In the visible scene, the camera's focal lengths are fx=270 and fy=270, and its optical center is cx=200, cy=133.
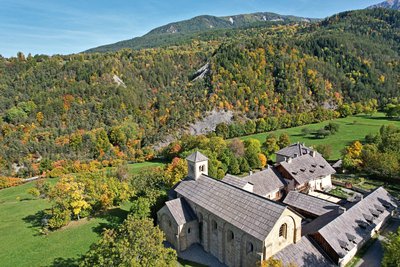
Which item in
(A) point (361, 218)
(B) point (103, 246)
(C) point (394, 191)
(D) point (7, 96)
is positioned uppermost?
(D) point (7, 96)

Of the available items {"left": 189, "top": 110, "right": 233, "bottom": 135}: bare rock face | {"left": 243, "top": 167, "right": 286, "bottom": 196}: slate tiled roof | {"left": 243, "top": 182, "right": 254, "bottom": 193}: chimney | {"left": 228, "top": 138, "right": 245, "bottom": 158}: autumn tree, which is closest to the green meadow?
{"left": 243, "top": 182, "right": 254, "bottom": 193}: chimney

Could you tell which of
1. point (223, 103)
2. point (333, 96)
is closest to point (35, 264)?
point (223, 103)

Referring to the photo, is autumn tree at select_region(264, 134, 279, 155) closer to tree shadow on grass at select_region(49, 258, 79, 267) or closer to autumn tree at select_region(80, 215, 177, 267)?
tree shadow on grass at select_region(49, 258, 79, 267)

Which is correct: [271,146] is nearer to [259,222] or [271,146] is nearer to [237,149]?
[237,149]

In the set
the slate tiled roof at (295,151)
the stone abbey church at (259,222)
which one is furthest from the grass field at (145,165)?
the stone abbey church at (259,222)

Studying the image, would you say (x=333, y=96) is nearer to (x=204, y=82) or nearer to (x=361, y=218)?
(x=204, y=82)

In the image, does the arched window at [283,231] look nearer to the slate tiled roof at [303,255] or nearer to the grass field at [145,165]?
the slate tiled roof at [303,255]

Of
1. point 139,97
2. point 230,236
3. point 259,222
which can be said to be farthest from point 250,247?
point 139,97
